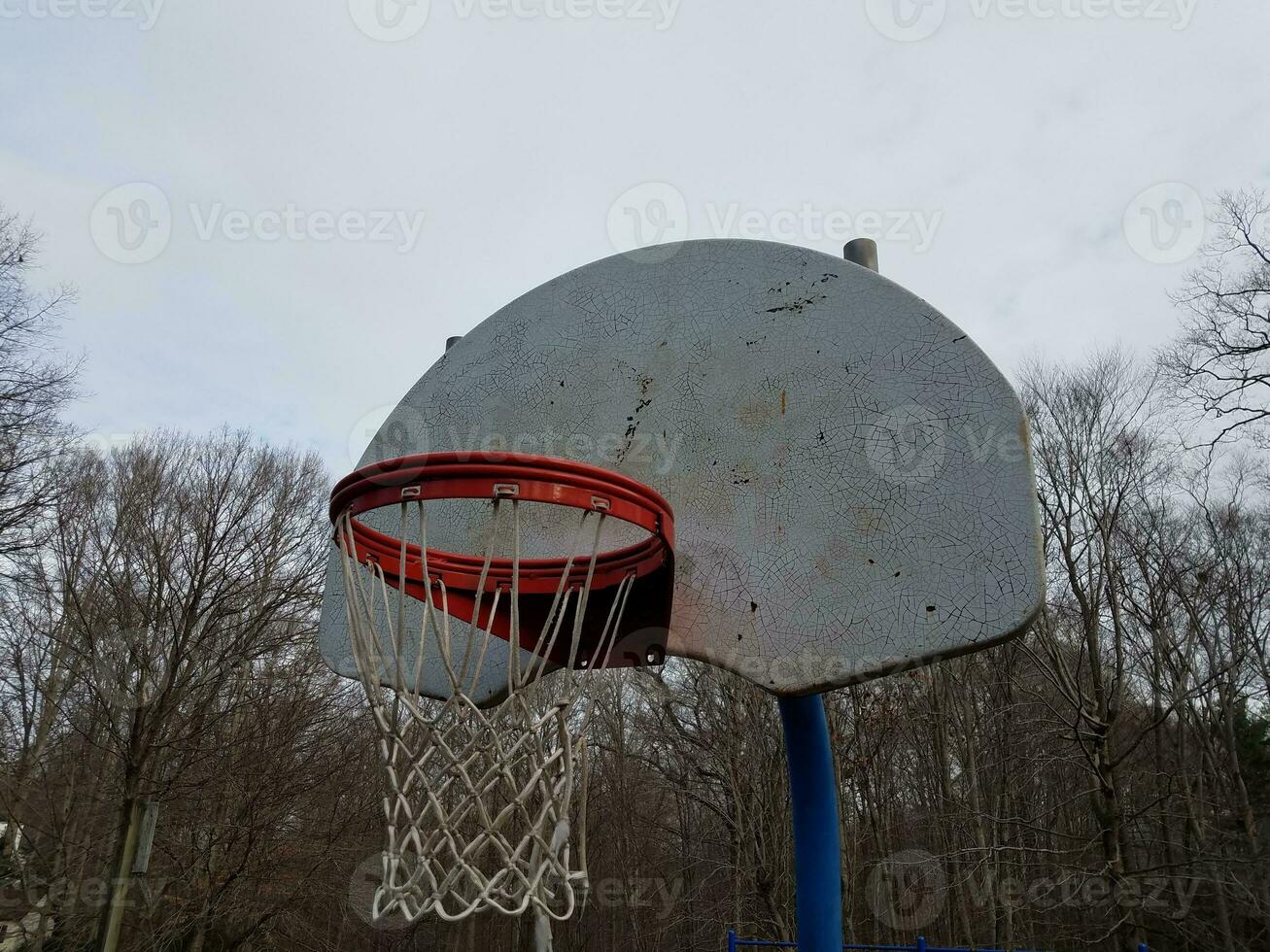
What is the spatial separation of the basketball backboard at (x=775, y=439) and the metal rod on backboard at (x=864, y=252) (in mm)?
296

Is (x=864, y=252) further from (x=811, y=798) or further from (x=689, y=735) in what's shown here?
(x=689, y=735)

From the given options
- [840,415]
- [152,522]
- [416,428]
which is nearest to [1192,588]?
[840,415]

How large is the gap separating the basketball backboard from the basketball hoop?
184 millimetres

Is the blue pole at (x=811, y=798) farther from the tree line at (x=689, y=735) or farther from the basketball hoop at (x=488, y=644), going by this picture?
the tree line at (x=689, y=735)

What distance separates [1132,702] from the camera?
12.1 meters

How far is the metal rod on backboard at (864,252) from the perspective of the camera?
329cm

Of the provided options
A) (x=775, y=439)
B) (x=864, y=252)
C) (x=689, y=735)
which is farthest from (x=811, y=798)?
(x=689, y=735)

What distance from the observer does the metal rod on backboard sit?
3287 mm

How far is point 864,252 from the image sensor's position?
329 cm

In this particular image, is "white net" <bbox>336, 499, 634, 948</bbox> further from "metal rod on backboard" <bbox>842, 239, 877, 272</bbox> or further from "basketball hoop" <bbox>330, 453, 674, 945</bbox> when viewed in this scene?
"metal rod on backboard" <bbox>842, 239, 877, 272</bbox>

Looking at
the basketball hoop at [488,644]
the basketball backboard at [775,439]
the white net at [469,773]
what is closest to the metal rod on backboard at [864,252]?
the basketball backboard at [775,439]

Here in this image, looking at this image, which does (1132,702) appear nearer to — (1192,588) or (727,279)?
(1192,588)

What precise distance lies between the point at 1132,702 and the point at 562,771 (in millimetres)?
12664

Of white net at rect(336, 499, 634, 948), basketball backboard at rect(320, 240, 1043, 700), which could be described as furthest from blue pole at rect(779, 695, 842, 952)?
white net at rect(336, 499, 634, 948)
